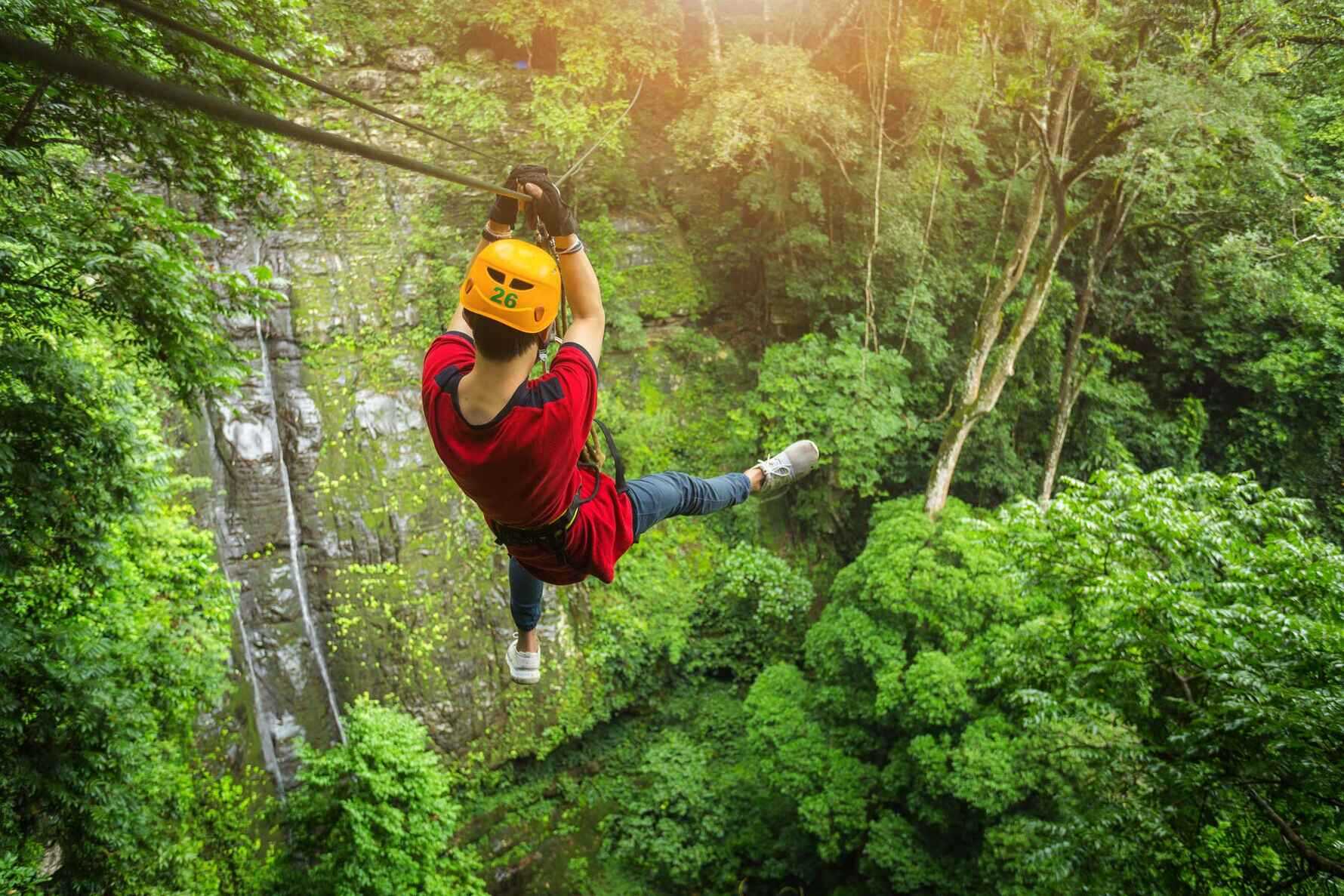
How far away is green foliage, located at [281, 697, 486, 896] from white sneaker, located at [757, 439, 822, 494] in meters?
5.12

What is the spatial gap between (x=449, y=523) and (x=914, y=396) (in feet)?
21.4

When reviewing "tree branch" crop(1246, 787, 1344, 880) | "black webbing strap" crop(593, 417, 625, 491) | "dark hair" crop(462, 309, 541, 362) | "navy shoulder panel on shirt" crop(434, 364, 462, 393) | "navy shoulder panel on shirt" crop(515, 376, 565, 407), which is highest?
"dark hair" crop(462, 309, 541, 362)

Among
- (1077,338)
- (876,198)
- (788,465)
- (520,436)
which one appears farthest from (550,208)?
(1077,338)

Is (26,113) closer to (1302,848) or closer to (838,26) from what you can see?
(1302,848)

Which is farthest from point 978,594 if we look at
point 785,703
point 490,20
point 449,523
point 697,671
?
point 490,20

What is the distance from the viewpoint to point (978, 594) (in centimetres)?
742

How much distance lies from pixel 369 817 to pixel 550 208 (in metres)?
6.18

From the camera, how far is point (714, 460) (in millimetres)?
11102

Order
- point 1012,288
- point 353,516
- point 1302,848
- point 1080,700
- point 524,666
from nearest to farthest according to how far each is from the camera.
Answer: point 1302,848
point 524,666
point 1080,700
point 353,516
point 1012,288

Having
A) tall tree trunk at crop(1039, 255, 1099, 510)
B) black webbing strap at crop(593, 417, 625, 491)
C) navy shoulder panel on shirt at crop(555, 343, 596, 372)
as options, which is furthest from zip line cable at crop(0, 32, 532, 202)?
tall tree trunk at crop(1039, 255, 1099, 510)

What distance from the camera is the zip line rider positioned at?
206 centimetres

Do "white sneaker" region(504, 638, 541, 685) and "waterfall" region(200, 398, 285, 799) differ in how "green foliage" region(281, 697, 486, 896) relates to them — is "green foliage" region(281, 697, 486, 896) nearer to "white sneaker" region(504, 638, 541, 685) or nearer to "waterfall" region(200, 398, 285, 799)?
"waterfall" region(200, 398, 285, 799)

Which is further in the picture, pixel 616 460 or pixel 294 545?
pixel 294 545

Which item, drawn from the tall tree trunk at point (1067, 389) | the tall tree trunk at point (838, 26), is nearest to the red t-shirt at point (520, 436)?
the tall tree trunk at point (1067, 389)
